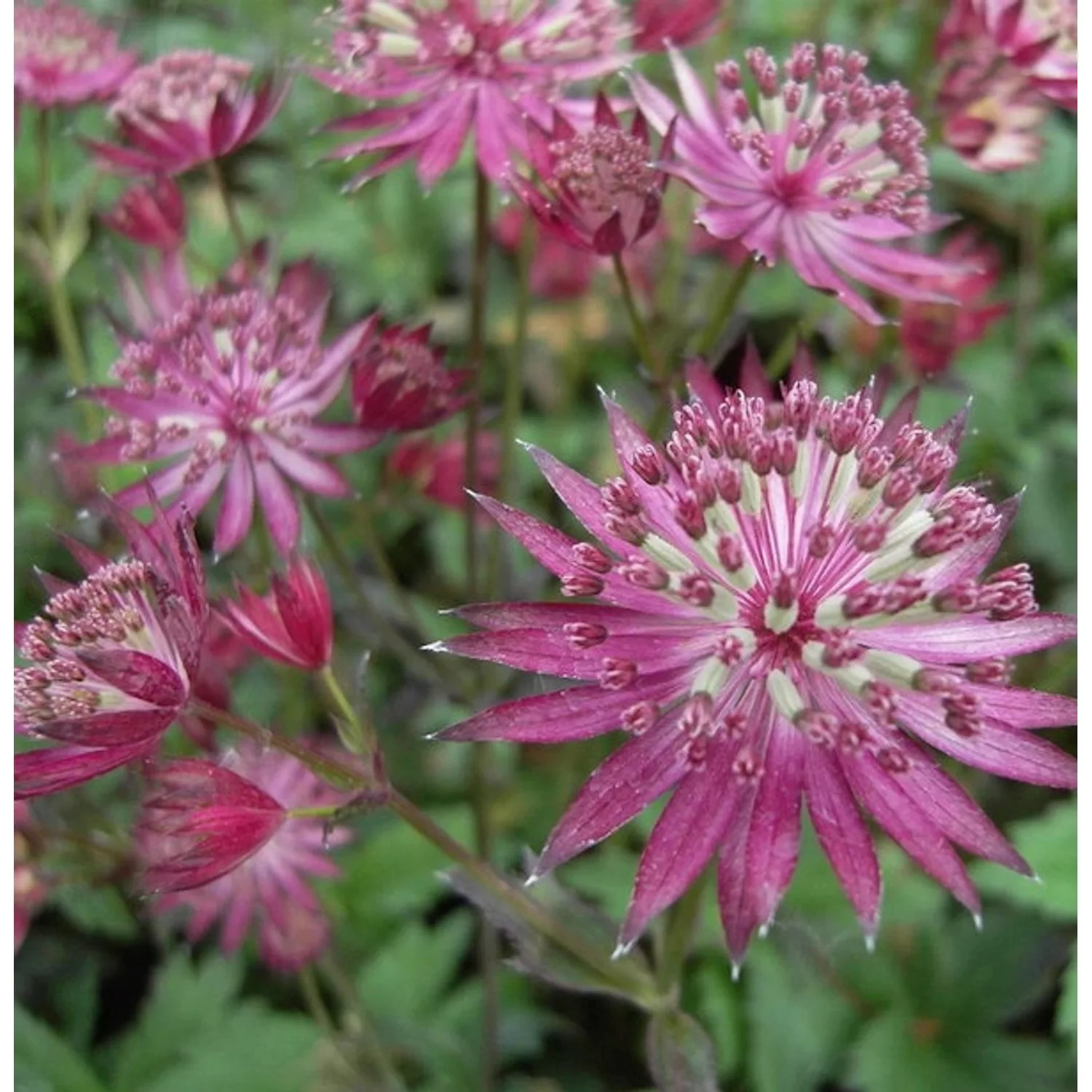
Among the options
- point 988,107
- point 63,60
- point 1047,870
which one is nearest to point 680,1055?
point 1047,870

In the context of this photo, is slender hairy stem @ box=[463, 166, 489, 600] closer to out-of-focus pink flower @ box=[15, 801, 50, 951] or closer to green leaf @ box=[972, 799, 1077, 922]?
out-of-focus pink flower @ box=[15, 801, 50, 951]

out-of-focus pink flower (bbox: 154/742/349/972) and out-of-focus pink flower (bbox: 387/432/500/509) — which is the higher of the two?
out-of-focus pink flower (bbox: 387/432/500/509)

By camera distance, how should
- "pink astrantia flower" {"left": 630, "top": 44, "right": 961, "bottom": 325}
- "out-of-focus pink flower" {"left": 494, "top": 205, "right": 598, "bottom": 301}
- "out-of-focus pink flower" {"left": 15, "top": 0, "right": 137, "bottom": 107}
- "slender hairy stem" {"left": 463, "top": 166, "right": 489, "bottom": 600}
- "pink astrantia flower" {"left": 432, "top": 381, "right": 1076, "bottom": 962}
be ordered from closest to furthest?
"pink astrantia flower" {"left": 432, "top": 381, "right": 1076, "bottom": 962} → "pink astrantia flower" {"left": 630, "top": 44, "right": 961, "bottom": 325} → "slender hairy stem" {"left": 463, "top": 166, "right": 489, "bottom": 600} → "out-of-focus pink flower" {"left": 15, "top": 0, "right": 137, "bottom": 107} → "out-of-focus pink flower" {"left": 494, "top": 205, "right": 598, "bottom": 301}

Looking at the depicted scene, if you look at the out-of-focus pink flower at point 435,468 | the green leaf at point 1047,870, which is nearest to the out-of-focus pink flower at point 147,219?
the out-of-focus pink flower at point 435,468

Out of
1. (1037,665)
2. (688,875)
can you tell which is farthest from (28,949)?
(1037,665)

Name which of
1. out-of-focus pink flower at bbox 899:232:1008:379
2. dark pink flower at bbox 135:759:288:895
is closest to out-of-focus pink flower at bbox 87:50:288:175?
dark pink flower at bbox 135:759:288:895
